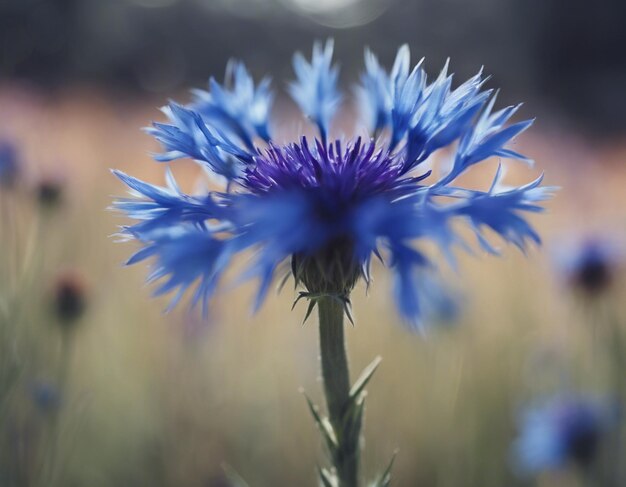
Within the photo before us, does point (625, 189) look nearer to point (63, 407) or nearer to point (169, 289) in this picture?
point (63, 407)

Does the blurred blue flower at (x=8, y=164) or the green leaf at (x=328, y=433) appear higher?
the blurred blue flower at (x=8, y=164)

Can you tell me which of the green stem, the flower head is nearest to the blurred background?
the flower head

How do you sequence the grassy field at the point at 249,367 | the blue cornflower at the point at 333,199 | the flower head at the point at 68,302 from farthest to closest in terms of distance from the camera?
the grassy field at the point at 249,367, the flower head at the point at 68,302, the blue cornflower at the point at 333,199

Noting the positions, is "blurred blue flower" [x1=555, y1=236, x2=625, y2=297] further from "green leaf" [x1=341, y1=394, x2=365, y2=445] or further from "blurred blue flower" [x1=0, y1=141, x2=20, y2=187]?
"blurred blue flower" [x1=0, y1=141, x2=20, y2=187]

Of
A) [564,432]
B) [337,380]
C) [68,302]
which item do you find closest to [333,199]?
[337,380]

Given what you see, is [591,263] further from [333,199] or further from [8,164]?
[8,164]

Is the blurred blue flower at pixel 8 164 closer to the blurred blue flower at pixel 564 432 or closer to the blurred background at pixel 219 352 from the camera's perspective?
the blurred background at pixel 219 352

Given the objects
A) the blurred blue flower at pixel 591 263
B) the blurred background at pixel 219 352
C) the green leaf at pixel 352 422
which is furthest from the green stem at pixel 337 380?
the blurred blue flower at pixel 591 263

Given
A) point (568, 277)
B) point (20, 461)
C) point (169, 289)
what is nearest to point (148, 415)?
point (20, 461)
